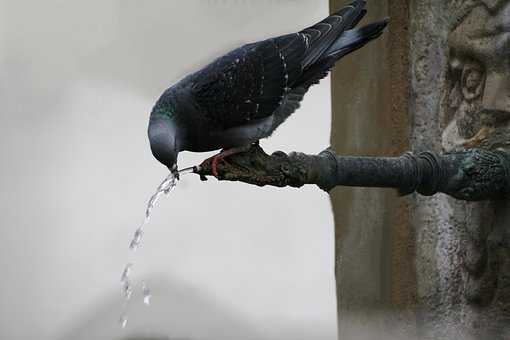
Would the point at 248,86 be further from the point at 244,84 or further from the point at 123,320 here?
the point at 123,320

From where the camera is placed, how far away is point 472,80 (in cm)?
102

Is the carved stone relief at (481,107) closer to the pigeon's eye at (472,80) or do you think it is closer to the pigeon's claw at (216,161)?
the pigeon's eye at (472,80)

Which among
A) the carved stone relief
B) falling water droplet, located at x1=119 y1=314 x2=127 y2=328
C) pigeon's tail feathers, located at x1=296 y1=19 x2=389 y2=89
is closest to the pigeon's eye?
the carved stone relief

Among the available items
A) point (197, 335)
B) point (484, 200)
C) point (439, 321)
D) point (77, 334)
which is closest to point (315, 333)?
point (197, 335)

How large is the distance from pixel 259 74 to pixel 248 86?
0.02m

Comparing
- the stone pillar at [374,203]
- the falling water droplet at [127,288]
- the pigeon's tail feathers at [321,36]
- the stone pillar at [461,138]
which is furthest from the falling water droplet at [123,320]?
the pigeon's tail feathers at [321,36]

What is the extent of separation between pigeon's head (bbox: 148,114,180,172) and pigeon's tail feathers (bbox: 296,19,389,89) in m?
0.15

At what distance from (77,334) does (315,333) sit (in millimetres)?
398

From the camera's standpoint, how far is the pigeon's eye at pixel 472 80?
101 cm

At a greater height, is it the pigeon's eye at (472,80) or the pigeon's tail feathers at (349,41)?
the pigeon's tail feathers at (349,41)

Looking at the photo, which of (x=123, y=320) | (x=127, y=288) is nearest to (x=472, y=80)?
(x=127, y=288)


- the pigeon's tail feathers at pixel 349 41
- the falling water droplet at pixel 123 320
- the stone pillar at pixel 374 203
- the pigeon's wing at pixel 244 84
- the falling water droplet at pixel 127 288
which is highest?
the pigeon's tail feathers at pixel 349 41

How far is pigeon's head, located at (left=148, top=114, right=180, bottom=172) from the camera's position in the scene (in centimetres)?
88

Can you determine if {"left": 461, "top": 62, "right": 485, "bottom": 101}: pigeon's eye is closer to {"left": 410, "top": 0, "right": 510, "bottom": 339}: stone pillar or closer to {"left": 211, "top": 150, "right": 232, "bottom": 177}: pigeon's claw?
{"left": 410, "top": 0, "right": 510, "bottom": 339}: stone pillar
